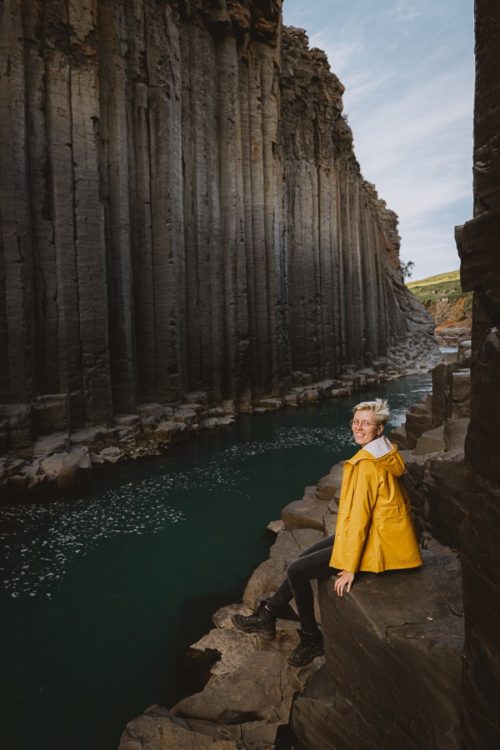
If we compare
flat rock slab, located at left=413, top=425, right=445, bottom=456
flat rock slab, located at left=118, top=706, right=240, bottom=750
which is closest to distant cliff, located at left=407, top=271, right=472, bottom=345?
flat rock slab, located at left=413, top=425, right=445, bottom=456

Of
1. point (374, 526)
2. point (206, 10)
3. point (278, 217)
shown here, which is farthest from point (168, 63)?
point (374, 526)

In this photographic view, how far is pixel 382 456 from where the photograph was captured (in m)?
3.27

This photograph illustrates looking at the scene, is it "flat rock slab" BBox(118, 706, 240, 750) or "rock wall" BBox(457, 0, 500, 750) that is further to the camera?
"flat rock slab" BBox(118, 706, 240, 750)

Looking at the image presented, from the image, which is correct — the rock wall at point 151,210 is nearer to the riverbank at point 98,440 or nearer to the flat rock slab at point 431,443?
the riverbank at point 98,440

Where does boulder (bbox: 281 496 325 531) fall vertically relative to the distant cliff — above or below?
below

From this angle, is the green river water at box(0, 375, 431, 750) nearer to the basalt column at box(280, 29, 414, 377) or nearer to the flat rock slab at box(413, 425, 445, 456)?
Answer: the flat rock slab at box(413, 425, 445, 456)

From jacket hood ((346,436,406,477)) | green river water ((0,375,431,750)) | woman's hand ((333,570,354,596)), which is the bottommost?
green river water ((0,375,431,750))

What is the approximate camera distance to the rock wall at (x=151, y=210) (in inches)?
500

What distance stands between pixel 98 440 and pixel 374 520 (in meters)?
11.7

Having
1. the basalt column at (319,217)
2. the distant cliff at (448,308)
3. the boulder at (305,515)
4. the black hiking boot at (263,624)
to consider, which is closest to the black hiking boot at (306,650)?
the black hiking boot at (263,624)

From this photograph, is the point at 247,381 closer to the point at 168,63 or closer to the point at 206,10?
the point at 168,63

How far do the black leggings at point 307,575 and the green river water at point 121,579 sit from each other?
178 centimetres

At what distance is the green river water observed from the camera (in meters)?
4.95

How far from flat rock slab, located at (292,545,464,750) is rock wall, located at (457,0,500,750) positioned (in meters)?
0.34
